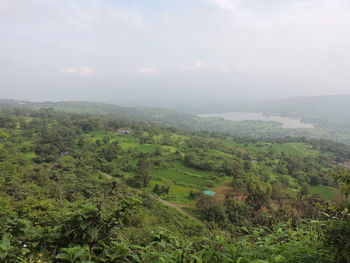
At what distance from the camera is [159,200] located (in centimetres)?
2438

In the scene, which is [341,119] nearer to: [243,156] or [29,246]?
[243,156]

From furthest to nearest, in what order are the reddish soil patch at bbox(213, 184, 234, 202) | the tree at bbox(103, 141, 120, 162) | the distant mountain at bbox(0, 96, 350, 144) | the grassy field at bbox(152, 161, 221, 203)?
the distant mountain at bbox(0, 96, 350, 144) → the tree at bbox(103, 141, 120, 162) → the reddish soil patch at bbox(213, 184, 234, 202) → the grassy field at bbox(152, 161, 221, 203)

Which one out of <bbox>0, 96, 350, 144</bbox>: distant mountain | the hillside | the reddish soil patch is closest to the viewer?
the reddish soil patch

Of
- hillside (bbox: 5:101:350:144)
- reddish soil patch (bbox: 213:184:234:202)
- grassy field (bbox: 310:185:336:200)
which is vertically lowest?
grassy field (bbox: 310:185:336:200)

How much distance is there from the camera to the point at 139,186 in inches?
1115

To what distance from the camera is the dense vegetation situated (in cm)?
189

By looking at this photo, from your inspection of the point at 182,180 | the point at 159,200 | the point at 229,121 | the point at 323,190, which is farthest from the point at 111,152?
the point at 229,121

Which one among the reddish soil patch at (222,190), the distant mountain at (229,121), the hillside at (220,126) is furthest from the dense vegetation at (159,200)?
the distant mountain at (229,121)

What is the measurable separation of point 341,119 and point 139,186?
18388 centimetres

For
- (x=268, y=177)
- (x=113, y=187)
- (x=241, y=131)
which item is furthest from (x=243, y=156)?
(x=241, y=131)

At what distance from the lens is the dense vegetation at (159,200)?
189 cm

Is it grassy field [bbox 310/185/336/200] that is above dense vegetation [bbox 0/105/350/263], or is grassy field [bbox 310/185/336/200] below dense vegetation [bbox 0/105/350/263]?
below

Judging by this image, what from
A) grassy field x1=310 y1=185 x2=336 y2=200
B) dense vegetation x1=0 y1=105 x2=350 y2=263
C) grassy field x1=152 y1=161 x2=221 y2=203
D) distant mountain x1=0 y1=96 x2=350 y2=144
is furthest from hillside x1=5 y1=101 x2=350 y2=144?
grassy field x1=152 y1=161 x2=221 y2=203

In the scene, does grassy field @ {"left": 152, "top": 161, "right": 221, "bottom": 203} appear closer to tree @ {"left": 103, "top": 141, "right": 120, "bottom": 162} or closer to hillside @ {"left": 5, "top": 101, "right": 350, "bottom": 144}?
tree @ {"left": 103, "top": 141, "right": 120, "bottom": 162}
